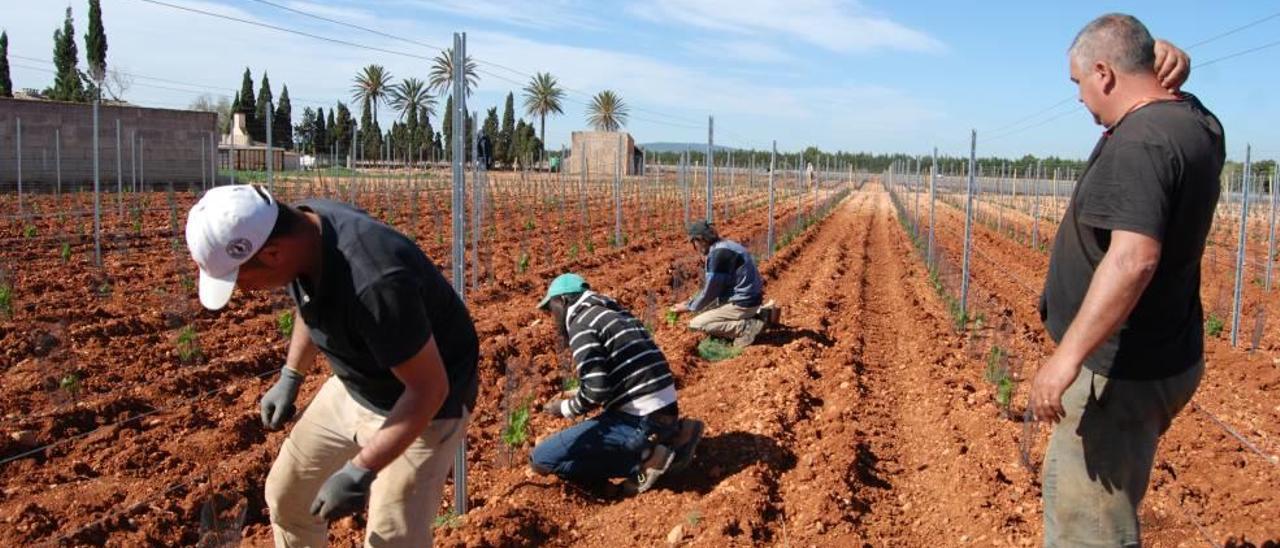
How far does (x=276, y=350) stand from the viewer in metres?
7.09

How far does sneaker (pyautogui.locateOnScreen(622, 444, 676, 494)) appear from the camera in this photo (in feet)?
14.9

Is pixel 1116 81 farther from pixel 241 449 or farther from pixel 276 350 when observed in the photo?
pixel 276 350

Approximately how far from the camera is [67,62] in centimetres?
4175

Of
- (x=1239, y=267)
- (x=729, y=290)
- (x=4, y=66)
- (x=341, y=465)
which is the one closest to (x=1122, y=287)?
(x=341, y=465)

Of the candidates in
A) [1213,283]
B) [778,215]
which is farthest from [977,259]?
[778,215]

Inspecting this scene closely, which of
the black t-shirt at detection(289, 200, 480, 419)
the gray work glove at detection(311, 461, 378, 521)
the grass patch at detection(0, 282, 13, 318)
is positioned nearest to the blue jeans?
the black t-shirt at detection(289, 200, 480, 419)

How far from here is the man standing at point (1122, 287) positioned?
2.19 meters

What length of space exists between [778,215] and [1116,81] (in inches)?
948

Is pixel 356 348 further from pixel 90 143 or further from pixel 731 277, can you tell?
pixel 90 143

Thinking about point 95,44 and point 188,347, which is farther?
point 95,44

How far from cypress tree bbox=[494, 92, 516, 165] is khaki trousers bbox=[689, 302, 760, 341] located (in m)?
42.4

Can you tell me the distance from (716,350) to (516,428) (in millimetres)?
2843

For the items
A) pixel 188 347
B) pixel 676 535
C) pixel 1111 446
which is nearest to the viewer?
pixel 1111 446

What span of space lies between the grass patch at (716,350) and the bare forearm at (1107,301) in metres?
5.22
